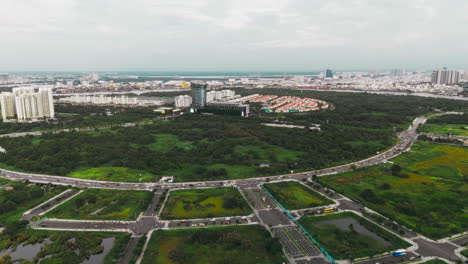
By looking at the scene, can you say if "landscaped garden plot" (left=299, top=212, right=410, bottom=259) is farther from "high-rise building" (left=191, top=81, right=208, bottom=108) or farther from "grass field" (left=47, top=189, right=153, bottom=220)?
"high-rise building" (left=191, top=81, right=208, bottom=108)

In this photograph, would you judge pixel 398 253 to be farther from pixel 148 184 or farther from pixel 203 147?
pixel 203 147

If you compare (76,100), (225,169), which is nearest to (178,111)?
(76,100)

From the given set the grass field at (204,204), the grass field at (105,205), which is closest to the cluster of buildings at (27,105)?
the grass field at (105,205)

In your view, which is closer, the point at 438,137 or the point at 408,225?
the point at 408,225

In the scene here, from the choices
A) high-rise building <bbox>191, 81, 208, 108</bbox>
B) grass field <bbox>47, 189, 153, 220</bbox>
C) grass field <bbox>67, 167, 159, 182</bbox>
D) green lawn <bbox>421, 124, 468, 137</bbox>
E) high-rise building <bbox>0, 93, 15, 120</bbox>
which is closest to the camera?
grass field <bbox>47, 189, 153, 220</bbox>

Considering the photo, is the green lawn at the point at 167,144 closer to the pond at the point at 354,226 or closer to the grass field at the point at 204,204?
the grass field at the point at 204,204

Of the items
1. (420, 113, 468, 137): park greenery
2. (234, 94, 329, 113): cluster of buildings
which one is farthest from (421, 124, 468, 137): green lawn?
(234, 94, 329, 113): cluster of buildings

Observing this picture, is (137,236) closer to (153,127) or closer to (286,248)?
(286,248)
